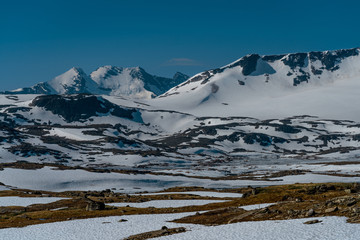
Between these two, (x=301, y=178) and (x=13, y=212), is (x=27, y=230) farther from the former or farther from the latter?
(x=301, y=178)

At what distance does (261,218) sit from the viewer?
51938 mm

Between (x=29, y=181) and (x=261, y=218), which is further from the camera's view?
(x=29, y=181)

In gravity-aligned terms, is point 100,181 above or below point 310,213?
below

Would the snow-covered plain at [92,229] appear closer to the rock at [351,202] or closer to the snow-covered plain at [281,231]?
the snow-covered plain at [281,231]

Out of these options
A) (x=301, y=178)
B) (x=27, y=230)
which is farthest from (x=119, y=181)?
(x=27, y=230)

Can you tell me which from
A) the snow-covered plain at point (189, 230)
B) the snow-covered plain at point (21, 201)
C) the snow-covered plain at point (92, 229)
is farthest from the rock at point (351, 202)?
the snow-covered plain at point (21, 201)

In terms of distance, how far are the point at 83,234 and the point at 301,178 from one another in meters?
161

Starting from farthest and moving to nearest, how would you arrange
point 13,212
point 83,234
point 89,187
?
point 89,187
point 13,212
point 83,234

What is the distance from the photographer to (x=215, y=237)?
144 ft

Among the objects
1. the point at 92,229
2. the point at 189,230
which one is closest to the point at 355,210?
the point at 189,230

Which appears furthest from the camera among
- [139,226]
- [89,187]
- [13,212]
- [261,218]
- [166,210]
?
[89,187]

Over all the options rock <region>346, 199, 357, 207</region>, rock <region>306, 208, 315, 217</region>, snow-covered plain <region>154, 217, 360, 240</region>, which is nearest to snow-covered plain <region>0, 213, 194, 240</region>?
snow-covered plain <region>154, 217, 360, 240</region>

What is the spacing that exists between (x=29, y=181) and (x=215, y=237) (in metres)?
145

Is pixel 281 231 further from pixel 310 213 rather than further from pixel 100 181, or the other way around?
pixel 100 181
